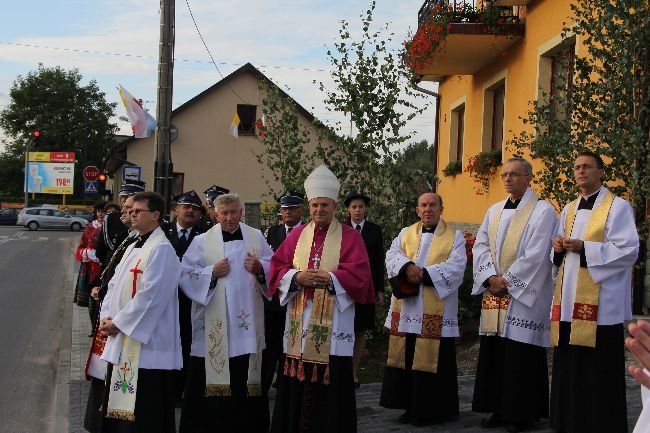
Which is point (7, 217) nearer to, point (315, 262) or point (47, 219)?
point (47, 219)

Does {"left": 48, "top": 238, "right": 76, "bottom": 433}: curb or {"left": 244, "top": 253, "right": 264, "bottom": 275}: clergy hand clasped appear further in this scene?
{"left": 48, "top": 238, "right": 76, "bottom": 433}: curb

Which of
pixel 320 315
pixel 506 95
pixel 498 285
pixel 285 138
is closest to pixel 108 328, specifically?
pixel 320 315

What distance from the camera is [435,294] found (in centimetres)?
696

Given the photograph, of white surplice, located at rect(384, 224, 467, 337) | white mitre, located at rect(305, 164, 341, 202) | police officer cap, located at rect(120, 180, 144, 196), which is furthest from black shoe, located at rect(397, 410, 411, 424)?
police officer cap, located at rect(120, 180, 144, 196)

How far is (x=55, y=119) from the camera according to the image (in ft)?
276

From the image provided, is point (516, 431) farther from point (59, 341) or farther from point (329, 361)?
point (59, 341)

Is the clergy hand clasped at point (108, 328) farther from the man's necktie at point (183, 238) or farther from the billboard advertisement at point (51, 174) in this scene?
the billboard advertisement at point (51, 174)

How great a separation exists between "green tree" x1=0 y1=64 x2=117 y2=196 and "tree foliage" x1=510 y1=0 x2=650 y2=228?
258ft

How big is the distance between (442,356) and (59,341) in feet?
22.4

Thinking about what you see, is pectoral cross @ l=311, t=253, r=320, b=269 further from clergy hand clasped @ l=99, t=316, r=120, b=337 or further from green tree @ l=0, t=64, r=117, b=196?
green tree @ l=0, t=64, r=117, b=196

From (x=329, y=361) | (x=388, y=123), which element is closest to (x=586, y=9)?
(x=388, y=123)

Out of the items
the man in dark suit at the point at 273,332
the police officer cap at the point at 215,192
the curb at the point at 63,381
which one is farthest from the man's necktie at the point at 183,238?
the curb at the point at 63,381

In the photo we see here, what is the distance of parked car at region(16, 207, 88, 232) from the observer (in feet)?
181

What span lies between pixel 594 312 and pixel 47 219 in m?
53.9
